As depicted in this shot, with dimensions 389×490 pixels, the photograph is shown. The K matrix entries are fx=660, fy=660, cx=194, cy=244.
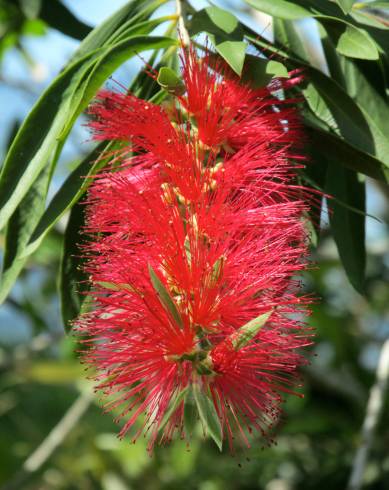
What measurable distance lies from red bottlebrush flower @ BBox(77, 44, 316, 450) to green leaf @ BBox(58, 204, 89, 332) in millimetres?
133

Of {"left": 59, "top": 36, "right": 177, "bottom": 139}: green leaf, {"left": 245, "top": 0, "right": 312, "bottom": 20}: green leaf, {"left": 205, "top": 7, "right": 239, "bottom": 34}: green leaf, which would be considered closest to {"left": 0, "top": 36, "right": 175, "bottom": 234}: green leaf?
{"left": 59, "top": 36, "right": 177, "bottom": 139}: green leaf

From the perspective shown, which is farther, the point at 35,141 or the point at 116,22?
the point at 116,22

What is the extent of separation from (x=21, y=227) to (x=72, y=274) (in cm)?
16

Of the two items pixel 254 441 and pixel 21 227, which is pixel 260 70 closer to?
pixel 21 227

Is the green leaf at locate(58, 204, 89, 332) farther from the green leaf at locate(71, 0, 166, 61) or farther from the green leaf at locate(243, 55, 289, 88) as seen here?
the green leaf at locate(243, 55, 289, 88)

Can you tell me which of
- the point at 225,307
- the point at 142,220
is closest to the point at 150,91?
the point at 142,220

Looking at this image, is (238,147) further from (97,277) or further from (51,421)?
(51,421)

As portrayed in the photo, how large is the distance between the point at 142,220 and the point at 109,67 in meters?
0.32

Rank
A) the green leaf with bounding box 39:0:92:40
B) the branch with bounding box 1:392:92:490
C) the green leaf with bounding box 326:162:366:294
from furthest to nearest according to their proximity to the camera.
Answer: the branch with bounding box 1:392:92:490 < the green leaf with bounding box 39:0:92:40 < the green leaf with bounding box 326:162:366:294

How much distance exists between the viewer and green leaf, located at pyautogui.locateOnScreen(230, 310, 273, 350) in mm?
1116

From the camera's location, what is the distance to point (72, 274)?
150cm

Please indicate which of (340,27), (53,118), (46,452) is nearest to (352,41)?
(340,27)

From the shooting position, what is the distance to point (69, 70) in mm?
1376

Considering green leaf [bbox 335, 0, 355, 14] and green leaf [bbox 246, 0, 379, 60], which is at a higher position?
green leaf [bbox 335, 0, 355, 14]
